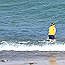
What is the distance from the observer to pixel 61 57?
11.8 m

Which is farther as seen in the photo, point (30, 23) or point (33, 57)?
point (30, 23)

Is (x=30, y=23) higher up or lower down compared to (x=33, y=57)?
higher up

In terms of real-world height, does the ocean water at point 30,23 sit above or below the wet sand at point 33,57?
above

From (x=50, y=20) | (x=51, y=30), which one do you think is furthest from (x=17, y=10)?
(x=51, y=30)

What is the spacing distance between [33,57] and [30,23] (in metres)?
9.55

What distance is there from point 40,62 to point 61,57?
1427 mm

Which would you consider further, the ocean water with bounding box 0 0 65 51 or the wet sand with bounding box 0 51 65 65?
the ocean water with bounding box 0 0 65 51

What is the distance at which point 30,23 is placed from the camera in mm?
21266

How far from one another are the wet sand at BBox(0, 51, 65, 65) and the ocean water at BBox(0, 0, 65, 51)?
3.17 ft

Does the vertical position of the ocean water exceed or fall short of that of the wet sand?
it exceeds it

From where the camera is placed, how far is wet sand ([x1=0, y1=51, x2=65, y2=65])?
35.3ft

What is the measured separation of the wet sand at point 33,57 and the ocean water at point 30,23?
967 mm

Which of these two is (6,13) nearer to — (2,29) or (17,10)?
(17,10)

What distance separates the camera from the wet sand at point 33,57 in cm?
1075
